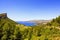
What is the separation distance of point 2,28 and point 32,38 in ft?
40.7

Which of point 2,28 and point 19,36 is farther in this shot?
point 2,28

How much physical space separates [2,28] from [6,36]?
550cm

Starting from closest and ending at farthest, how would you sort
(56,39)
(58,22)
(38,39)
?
(38,39) → (56,39) → (58,22)

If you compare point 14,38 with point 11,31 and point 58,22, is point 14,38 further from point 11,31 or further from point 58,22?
point 58,22

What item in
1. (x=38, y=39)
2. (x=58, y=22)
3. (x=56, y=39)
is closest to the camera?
(x=38, y=39)

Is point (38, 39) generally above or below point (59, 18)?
below

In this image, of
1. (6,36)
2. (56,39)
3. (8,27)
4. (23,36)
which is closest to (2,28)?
(8,27)

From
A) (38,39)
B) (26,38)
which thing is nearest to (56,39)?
(38,39)

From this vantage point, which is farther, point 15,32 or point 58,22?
point 58,22

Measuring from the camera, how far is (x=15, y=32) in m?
47.8

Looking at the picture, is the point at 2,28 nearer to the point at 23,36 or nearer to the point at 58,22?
the point at 23,36

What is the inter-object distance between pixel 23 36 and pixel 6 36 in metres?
6.44

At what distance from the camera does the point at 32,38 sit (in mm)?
47031

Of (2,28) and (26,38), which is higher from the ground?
(2,28)
